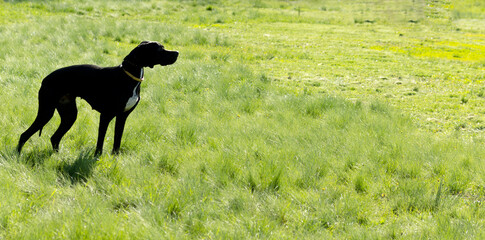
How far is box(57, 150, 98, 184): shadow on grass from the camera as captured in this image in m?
4.30

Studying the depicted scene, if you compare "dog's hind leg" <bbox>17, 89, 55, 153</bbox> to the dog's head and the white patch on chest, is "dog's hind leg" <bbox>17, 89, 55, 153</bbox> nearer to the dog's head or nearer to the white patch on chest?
the white patch on chest

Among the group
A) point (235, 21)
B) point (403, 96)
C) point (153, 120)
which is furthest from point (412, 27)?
point (153, 120)

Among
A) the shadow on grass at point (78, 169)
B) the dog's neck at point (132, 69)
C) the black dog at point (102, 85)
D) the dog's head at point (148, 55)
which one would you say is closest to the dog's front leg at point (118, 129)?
the black dog at point (102, 85)

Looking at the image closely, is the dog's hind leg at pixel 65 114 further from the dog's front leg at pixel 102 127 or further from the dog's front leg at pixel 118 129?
the dog's front leg at pixel 118 129

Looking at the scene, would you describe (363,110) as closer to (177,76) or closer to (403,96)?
(403,96)

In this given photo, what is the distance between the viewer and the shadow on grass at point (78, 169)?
430cm

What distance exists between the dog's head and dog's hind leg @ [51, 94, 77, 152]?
2.41 ft

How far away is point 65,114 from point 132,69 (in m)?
0.86

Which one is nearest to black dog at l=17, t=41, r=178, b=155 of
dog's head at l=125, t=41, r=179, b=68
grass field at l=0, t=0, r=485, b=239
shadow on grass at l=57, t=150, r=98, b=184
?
dog's head at l=125, t=41, r=179, b=68

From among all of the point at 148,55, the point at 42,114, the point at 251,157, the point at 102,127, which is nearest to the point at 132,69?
the point at 148,55

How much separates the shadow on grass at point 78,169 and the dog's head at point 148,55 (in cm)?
107

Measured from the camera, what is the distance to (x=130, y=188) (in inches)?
160

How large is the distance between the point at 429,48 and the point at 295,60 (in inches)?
257

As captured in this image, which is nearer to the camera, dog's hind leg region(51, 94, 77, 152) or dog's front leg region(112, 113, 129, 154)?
dog's hind leg region(51, 94, 77, 152)
